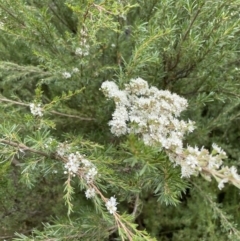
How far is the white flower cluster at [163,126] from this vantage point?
841 mm

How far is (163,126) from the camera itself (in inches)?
41.4

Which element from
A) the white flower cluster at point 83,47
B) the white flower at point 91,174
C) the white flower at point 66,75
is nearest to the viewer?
the white flower at point 91,174

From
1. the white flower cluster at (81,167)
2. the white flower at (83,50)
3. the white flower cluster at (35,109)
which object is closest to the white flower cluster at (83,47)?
the white flower at (83,50)

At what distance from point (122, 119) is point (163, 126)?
145mm

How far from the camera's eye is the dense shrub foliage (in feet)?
3.33

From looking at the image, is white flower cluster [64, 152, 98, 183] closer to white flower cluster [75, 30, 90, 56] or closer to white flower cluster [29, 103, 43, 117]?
white flower cluster [29, 103, 43, 117]

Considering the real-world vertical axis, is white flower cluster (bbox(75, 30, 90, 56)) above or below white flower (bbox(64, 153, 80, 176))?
above

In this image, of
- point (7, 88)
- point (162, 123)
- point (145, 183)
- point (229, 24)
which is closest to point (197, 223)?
point (145, 183)

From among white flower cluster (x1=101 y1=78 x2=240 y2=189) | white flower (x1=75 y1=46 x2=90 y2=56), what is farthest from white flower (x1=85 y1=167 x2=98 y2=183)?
white flower (x1=75 y1=46 x2=90 y2=56)

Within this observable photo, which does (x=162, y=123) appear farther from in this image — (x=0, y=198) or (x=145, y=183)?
(x=0, y=198)

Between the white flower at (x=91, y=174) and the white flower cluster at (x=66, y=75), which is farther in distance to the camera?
the white flower cluster at (x=66, y=75)

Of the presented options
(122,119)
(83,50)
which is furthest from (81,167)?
(83,50)

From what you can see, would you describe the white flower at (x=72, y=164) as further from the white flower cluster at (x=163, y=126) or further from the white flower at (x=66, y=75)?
the white flower at (x=66, y=75)

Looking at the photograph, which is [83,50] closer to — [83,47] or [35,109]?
[83,47]
